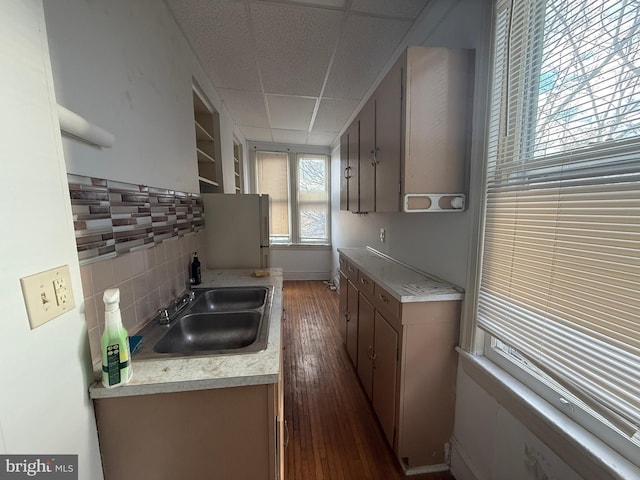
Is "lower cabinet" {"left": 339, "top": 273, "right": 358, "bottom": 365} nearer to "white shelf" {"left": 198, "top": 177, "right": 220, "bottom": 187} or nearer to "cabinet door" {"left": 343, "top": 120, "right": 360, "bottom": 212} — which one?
"cabinet door" {"left": 343, "top": 120, "right": 360, "bottom": 212}

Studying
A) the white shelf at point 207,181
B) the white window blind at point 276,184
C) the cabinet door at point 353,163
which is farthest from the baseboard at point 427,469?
the white window blind at point 276,184

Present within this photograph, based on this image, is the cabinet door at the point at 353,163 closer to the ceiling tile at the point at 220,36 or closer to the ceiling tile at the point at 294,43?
the ceiling tile at the point at 294,43

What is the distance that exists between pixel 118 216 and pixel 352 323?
189cm

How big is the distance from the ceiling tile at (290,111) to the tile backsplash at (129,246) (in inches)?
71.7

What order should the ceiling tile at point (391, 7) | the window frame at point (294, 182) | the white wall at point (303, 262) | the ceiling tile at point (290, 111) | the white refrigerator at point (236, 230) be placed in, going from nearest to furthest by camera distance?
the ceiling tile at point (391, 7) < the white refrigerator at point (236, 230) < the ceiling tile at point (290, 111) < the window frame at point (294, 182) < the white wall at point (303, 262)

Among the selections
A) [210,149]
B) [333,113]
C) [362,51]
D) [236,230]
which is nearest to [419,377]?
[236,230]

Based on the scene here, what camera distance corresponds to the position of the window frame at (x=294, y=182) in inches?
186

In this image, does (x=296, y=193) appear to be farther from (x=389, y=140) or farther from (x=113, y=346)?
(x=113, y=346)

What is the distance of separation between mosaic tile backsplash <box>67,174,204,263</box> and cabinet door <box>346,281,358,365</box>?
4.79 ft

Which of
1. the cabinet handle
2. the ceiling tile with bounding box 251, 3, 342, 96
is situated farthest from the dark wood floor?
the ceiling tile with bounding box 251, 3, 342, 96

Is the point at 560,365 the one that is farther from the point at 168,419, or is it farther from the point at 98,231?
the point at 98,231

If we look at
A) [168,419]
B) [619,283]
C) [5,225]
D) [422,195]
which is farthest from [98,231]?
[619,283]

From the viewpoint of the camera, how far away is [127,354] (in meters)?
0.78

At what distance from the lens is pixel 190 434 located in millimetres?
831
